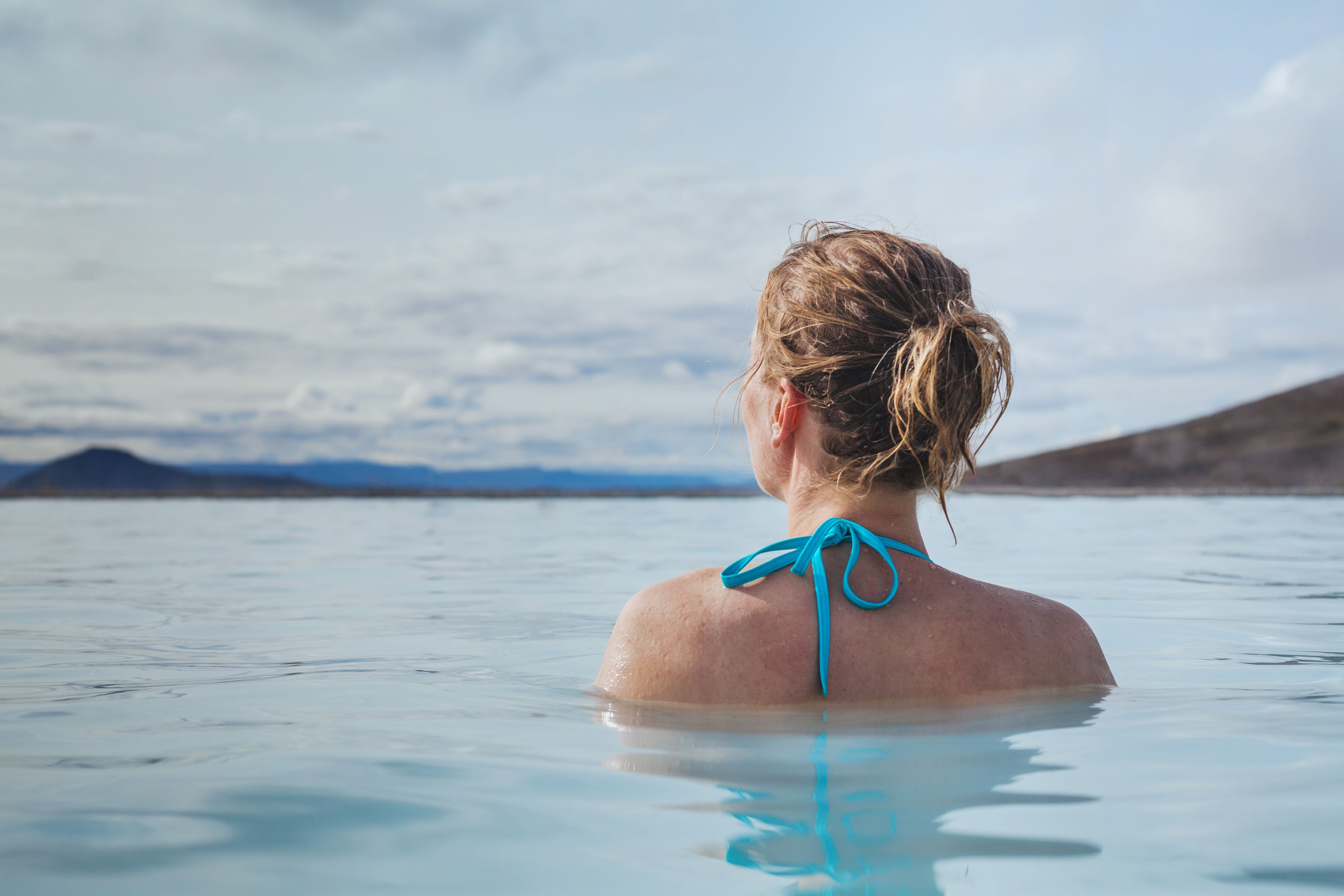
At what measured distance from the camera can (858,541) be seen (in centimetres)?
183

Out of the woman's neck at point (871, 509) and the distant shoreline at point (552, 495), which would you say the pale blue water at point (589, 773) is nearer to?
the woman's neck at point (871, 509)

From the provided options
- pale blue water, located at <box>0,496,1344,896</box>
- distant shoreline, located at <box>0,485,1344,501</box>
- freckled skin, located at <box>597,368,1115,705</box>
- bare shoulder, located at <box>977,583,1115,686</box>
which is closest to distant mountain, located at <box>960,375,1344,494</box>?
distant shoreline, located at <box>0,485,1344,501</box>

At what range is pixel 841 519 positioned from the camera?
1875 mm

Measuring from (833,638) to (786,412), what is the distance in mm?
450

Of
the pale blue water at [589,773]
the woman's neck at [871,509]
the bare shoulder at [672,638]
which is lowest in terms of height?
the pale blue water at [589,773]

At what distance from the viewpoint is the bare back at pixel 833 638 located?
1.81 meters

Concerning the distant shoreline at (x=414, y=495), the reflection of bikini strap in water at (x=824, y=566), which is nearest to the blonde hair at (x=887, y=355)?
the reflection of bikini strap in water at (x=824, y=566)

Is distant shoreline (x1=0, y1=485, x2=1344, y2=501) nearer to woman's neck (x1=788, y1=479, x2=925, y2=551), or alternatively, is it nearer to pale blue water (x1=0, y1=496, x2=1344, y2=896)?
pale blue water (x1=0, y1=496, x2=1344, y2=896)

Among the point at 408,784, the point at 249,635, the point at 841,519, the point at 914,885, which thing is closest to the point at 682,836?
the point at 914,885

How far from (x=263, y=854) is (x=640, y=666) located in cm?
79

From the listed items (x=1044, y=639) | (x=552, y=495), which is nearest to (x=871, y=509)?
(x=1044, y=639)

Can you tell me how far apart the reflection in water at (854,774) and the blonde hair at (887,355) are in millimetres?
463

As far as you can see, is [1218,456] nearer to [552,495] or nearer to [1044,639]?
[552,495]

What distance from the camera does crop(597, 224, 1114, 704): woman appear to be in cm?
178
